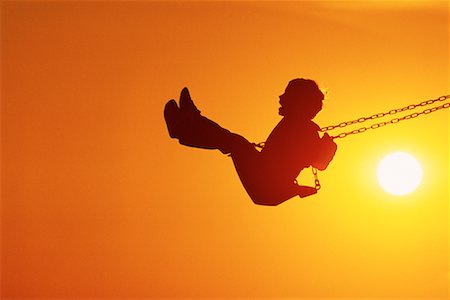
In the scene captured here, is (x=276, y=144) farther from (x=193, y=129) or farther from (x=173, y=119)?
(x=173, y=119)

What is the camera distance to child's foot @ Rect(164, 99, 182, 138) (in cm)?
362

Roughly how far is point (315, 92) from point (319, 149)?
33cm

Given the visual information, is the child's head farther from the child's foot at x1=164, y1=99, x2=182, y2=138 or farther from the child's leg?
the child's foot at x1=164, y1=99, x2=182, y2=138

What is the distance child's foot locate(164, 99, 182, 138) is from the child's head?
Result: 2.08 feet

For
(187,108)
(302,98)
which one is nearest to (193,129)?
(187,108)

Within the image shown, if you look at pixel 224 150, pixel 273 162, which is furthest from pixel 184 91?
pixel 273 162

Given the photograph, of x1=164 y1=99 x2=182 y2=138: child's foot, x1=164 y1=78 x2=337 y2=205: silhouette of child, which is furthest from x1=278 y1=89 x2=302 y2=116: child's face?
x1=164 y1=99 x2=182 y2=138: child's foot

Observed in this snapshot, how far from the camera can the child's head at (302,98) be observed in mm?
3604

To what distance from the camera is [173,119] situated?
143 inches

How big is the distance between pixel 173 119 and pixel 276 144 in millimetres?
622

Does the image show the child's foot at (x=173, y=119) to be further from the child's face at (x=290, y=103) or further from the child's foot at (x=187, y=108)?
the child's face at (x=290, y=103)

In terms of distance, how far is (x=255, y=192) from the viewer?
3.58 meters

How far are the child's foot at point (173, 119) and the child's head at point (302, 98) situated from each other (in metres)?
0.63

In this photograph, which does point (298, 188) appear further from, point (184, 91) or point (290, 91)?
point (184, 91)
